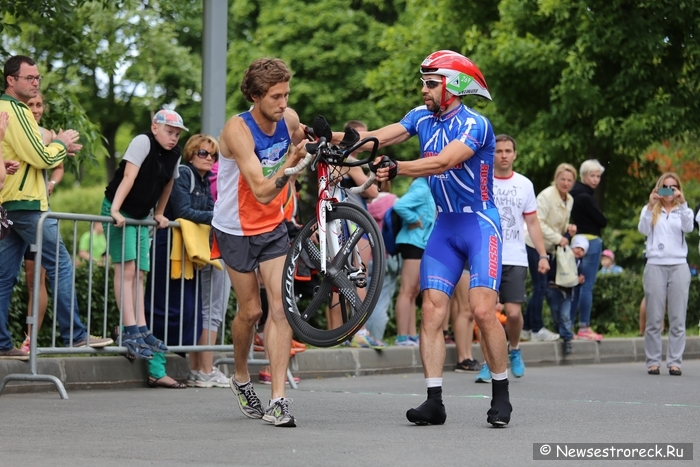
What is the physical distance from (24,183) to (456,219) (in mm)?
3641

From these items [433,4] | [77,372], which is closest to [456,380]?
[77,372]

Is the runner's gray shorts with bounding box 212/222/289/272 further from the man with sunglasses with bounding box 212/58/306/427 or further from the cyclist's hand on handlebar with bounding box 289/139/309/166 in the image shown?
the cyclist's hand on handlebar with bounding box 289/139/309/166

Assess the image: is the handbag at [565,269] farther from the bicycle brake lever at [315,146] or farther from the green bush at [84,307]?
the bicycle brake lever at [315,146]

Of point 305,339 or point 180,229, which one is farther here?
point 180,229

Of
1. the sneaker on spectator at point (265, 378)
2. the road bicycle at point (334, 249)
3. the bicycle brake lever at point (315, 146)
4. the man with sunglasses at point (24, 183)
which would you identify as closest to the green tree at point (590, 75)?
the sneaker on spectator at point (265, 378)

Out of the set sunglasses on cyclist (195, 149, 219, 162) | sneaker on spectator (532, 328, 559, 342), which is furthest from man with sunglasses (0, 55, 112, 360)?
sneaker on spectator (532, 328, 559, 342)

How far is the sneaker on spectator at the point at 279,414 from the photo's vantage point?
25.0 feet

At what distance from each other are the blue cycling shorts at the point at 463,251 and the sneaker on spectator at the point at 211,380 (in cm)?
342

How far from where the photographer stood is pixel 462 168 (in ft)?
26.1

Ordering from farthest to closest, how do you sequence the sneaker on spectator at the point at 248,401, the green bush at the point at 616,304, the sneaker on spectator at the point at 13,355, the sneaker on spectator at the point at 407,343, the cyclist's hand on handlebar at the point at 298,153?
the green bush at the point at 616,304
the sneaker on spectator at the point at 407,343
the sneaker on spectator at the point at 13,355
the sneaker on spectator at the point at 248,401
the cyclist's hand on handlebar at the point at 298,153

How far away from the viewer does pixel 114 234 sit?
1039 cm

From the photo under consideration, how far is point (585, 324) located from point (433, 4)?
481 inches

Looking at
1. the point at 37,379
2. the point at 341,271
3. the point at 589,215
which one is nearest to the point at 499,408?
the point at 341,271

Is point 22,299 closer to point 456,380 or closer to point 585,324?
point 456,380
